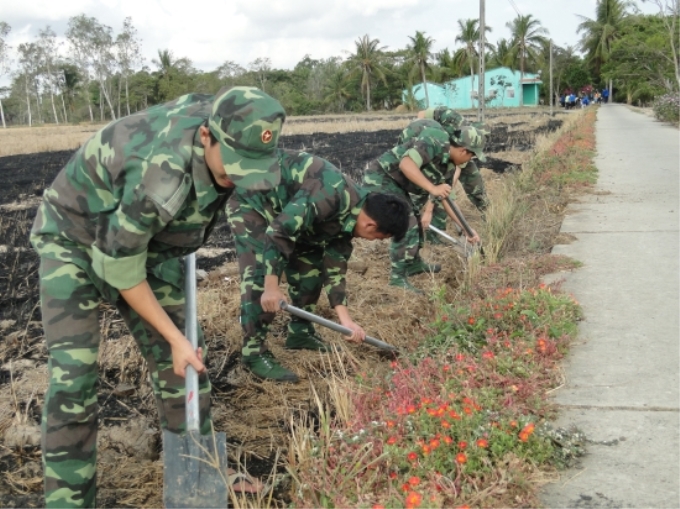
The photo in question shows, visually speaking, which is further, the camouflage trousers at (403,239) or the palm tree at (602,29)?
the palm tree at (602,29)

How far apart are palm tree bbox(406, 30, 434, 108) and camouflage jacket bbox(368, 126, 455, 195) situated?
56.0 m

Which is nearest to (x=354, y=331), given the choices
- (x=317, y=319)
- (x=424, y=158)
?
(x=317, y=319)

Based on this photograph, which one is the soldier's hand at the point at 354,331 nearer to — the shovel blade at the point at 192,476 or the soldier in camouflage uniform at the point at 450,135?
the shovel blade at the point at 192,476

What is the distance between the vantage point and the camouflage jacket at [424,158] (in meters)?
5.63

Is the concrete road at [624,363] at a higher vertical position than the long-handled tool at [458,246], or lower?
lower

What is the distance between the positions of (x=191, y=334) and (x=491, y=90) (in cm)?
6649

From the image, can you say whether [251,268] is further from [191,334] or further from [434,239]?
[434,239]

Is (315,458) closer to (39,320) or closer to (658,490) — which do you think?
(658,490)

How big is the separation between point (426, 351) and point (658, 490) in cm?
144

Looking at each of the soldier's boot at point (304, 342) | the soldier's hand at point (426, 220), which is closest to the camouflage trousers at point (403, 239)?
the soldier's hand at point (426, 220)

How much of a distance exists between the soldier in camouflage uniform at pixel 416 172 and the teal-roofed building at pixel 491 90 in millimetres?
57270

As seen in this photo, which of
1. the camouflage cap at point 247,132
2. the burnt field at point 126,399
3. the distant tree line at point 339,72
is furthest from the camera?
the distant tree line at point 339,72

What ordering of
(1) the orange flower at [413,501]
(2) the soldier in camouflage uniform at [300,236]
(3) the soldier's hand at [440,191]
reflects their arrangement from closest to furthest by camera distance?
(1) the orange flower at [413,501], (2) the soldier in camouflage uniform at [300,236], (3) the soldier's hand at [440,191]

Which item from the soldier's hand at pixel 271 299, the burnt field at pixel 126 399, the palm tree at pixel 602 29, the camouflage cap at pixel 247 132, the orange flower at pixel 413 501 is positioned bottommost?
the burnt field at pixel 126 399
